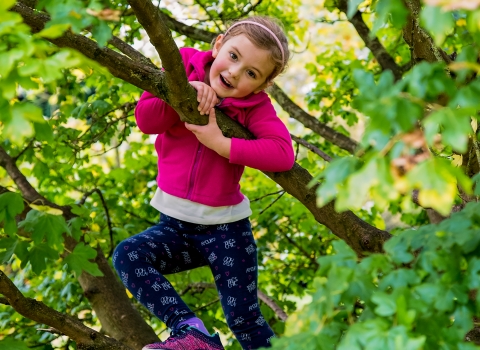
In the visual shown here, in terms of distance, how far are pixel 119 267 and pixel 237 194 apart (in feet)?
1.77

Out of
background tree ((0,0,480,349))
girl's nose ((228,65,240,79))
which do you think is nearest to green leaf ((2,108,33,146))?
background tree ((0,0,480,349))

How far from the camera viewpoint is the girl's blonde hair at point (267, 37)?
8.23ft

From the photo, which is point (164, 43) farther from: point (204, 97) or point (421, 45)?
point (421, 45)

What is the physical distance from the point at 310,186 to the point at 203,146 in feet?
4.41

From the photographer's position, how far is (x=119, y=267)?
8.32 feet

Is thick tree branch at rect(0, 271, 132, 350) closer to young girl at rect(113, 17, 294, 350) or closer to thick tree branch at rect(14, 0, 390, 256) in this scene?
young girl at rect(113, 17, 294, 350)

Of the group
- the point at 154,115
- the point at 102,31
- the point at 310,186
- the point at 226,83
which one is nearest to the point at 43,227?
the point at 154,115

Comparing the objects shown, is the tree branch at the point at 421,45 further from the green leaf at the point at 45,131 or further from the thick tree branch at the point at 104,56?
the green leaf at the point at 45,131

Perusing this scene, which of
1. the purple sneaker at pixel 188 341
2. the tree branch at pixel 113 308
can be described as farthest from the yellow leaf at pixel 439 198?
the tree branch at pixel 113 308

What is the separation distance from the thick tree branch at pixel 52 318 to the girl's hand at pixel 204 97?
2.73ft

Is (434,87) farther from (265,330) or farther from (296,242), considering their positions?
(296,242)

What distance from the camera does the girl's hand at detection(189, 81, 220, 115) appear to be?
229 centimetres

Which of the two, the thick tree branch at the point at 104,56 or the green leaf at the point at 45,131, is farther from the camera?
the thick tree branch at the point at 104,56

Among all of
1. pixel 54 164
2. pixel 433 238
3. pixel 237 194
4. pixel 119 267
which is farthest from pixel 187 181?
pixel 54 164
